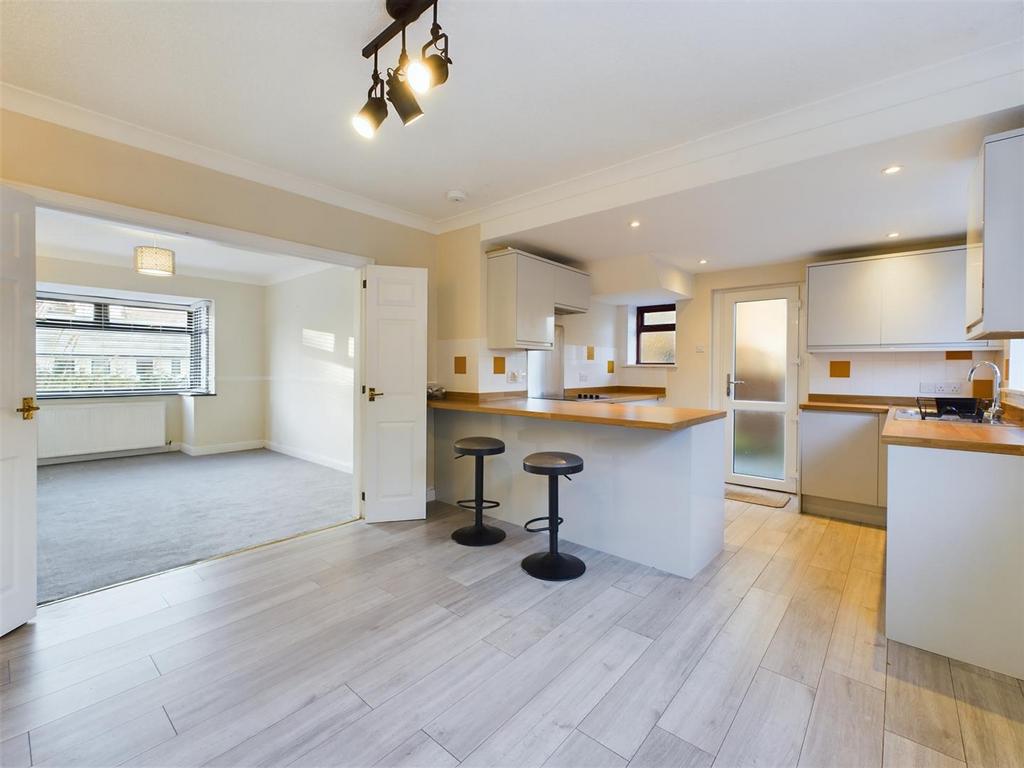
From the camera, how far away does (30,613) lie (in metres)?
2.15

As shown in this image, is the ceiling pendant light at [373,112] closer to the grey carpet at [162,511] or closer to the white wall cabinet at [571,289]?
the white wall cabinet at [571,289]

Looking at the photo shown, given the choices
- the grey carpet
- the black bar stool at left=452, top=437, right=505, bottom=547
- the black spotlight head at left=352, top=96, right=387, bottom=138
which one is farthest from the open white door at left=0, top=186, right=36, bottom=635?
the black bar stool at left=452, top=437, right=505, bottom=547

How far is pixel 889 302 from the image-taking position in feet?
12.1

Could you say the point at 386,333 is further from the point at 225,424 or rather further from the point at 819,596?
the point at 225,424

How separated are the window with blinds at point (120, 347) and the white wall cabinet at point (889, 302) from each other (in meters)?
7.54

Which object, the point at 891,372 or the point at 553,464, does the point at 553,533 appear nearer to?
the point at 553,464

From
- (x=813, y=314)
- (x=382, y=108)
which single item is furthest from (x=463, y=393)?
(x=813, y=314)

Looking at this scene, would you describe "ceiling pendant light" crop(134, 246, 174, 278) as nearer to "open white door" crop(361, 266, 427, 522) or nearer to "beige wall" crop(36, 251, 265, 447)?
"beige wall" crop(36, 251, 265, 447)

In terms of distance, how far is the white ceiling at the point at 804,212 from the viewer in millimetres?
2275

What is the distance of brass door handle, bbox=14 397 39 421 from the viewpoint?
→ 213cm

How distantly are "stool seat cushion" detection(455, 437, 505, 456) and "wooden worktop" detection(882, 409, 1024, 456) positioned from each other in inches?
84.6

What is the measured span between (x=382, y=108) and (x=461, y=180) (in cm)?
135

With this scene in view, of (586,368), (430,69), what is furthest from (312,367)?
(430,69)

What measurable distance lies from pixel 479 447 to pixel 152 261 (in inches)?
157
